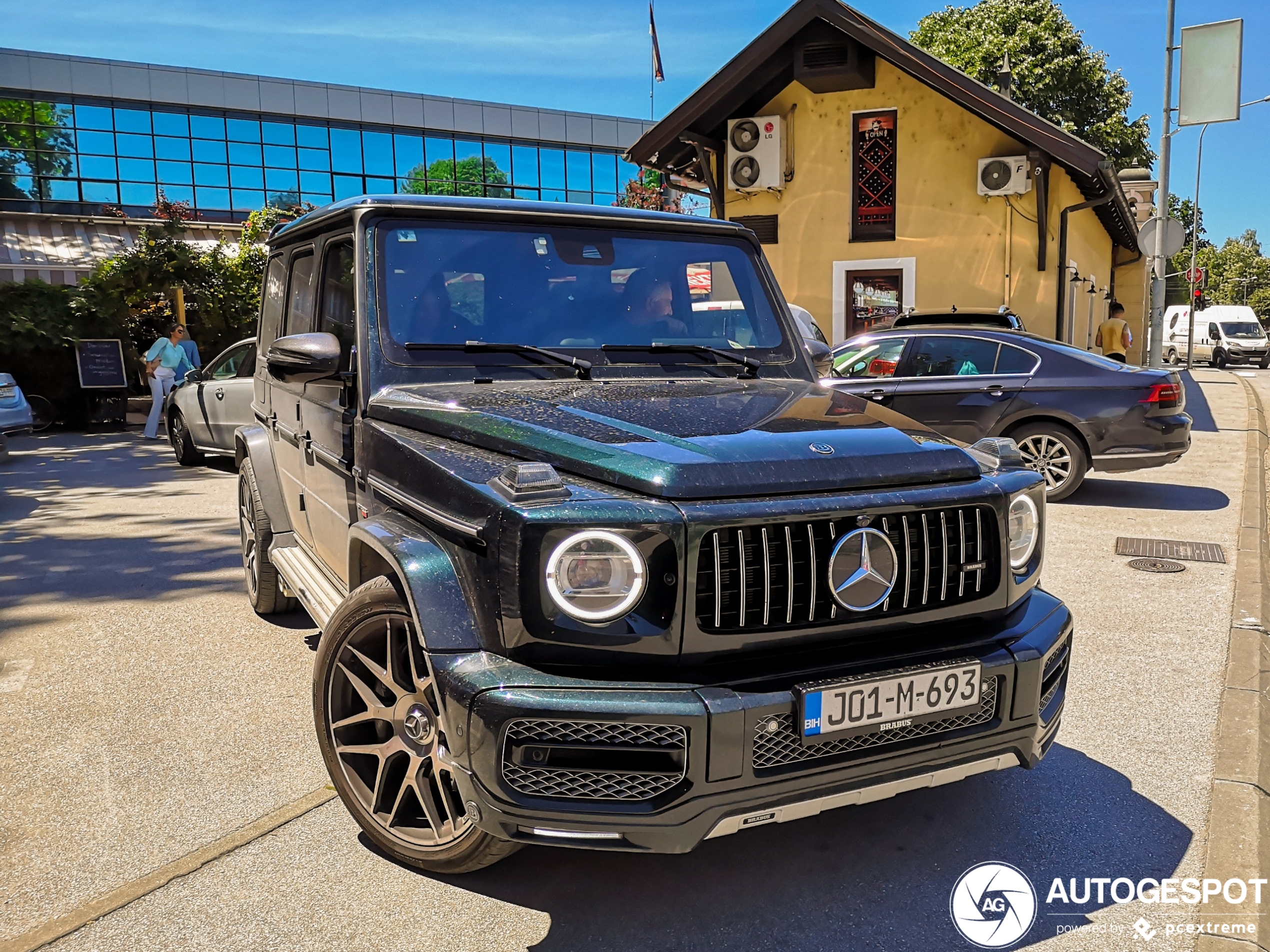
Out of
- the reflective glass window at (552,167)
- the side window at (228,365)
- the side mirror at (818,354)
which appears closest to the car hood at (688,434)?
the side mirror at (818,354)

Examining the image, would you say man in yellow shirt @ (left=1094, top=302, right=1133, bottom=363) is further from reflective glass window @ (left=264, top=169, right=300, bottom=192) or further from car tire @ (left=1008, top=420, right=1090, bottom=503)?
reflective glass window @ (left=264, top=169, right=300, bottom=192)

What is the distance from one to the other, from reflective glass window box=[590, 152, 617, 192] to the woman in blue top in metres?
28.8

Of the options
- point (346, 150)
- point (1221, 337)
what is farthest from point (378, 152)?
point (1221, 337)

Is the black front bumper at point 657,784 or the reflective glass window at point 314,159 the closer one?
the black front bumper at point 657,784

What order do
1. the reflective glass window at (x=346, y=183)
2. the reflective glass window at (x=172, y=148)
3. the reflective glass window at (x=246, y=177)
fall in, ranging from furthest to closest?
the reflective glass window at (x=346, y=183)
the reflective glass window at (x=246, y=177)
the reflective glass window at (x=172, y=148)

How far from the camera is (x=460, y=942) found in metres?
2.66

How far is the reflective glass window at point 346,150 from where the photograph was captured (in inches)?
1444

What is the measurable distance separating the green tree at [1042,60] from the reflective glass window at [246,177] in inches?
951

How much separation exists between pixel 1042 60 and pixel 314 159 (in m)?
26.0

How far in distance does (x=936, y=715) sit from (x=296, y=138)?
37889 millimetres

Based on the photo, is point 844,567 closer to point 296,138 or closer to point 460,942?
point 460,942

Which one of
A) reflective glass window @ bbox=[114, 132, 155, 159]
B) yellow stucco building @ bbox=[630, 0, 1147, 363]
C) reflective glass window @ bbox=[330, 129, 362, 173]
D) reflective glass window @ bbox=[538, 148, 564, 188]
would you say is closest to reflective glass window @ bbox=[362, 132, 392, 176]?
reflective glass window @ bbox=[330, 129, 362, 173]

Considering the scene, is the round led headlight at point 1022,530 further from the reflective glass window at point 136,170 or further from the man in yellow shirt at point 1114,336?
the reflective glass window at point 136,170

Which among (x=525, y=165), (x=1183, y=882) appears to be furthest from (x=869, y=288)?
(x=525, y=165)
